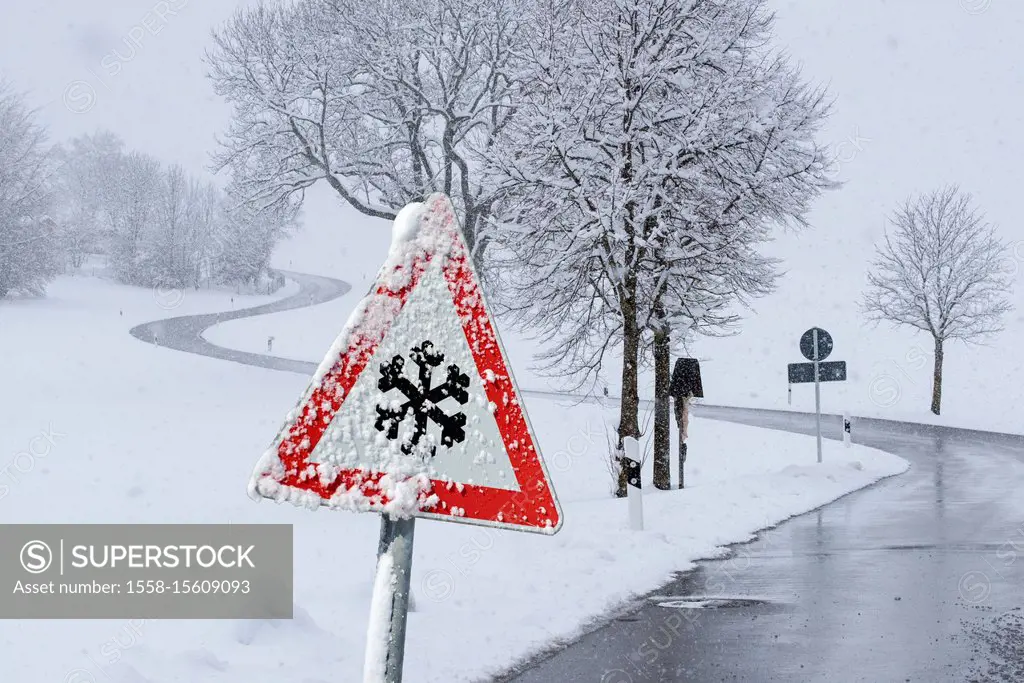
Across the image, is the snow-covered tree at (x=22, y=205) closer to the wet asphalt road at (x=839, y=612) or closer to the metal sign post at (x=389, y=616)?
the wet asphalt road at (x=839, y=612)

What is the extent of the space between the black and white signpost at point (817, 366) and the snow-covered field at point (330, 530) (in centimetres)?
195

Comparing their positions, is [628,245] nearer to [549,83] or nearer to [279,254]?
[549,83]

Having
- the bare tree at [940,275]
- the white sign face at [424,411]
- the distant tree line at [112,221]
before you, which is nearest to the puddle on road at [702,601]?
the white sign face at [424,411]

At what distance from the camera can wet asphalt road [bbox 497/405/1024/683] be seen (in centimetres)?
556

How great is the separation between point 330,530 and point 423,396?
28.5 feet

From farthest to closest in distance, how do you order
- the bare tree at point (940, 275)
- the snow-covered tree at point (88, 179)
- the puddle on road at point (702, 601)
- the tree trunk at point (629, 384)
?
the snow-covered tree at point (88, 179), the bare tree at point (940, 275), the tree trunk at point (629, 384), the puddle on road at point (702, 601)

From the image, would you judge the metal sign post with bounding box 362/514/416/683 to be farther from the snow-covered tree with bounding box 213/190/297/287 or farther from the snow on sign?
the snow-covered tree with bounding box 213/190/297/287

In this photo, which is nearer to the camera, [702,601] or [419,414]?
[419,414]

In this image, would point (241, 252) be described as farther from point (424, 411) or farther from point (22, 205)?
point (424, 411)

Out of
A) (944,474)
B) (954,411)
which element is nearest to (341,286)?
(954,411)

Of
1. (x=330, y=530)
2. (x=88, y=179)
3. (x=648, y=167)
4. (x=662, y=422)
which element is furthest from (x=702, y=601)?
(x=88, y=179)

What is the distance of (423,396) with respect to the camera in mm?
2523

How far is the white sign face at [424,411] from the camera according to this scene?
2.43m

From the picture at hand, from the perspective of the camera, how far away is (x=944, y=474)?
18594mm
